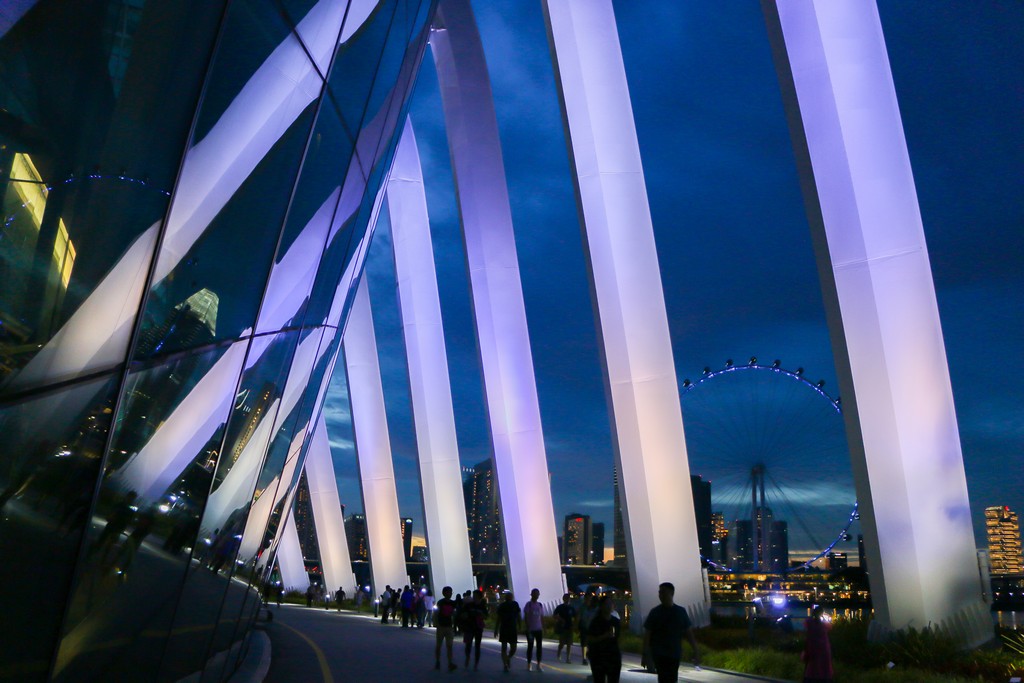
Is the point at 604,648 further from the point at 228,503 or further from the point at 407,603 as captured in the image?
the point at 407,603

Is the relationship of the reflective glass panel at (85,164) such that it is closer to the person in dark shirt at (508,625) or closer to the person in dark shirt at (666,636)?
the person in dark shirt at (666,636)

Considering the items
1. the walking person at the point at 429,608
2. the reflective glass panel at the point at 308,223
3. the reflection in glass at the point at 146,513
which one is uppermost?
the reflective glass panel at the point at 308,223

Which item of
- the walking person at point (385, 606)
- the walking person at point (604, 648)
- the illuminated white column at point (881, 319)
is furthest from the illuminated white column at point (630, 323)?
the walking person at point (385, 606)

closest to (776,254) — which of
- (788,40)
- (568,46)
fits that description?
(568,46)

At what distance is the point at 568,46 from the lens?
1902cm

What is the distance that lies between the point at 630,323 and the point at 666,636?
36.1 ft

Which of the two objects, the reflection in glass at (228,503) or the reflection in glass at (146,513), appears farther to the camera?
the reflection in glass at (228,503)

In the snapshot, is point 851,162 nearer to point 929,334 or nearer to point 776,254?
point 929,334

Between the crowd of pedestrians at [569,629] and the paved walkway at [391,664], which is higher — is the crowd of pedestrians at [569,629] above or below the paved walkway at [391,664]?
above

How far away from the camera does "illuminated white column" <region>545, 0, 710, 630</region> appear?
1752 centimetres

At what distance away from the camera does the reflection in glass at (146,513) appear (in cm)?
412

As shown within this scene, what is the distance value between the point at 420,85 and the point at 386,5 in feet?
108

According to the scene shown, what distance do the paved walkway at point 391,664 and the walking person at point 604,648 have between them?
3477 mm

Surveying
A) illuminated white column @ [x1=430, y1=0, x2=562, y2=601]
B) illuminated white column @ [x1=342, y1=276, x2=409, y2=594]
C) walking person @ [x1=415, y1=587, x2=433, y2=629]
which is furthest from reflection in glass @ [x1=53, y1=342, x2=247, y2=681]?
illuminated white column @ [x1=342, y1=276, x2=409, y2=594]
